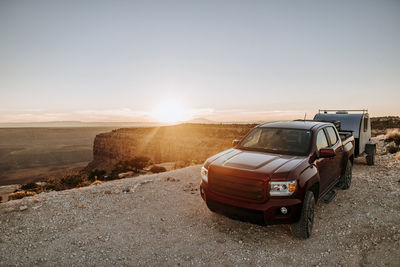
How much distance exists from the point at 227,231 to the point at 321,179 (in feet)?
7.31

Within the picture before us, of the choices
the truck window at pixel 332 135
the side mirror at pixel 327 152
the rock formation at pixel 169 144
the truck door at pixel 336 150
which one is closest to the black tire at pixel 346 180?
the truck door at pixel 336 150

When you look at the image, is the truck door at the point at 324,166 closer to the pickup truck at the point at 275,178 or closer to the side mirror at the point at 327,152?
the pickup truck at the point at 275,178

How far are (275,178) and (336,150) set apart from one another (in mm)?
→ 2997

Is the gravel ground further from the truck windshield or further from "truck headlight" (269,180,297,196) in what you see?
the truck windshield

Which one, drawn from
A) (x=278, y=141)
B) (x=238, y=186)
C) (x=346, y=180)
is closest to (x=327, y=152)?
(x=278, y=141)

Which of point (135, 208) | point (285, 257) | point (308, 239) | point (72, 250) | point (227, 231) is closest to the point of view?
point (285, 257)

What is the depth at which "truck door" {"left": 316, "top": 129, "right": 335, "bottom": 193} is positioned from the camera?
4.55 m

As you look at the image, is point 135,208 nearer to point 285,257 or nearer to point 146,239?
point 146,239

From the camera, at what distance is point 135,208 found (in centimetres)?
573

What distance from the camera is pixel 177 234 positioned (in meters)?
4.36

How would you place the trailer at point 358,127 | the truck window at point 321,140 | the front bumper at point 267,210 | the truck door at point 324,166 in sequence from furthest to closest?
the trailer at point 358,127, the truck window at point 321,140, the truck door at point 324,166, the front bumper at point 267,210

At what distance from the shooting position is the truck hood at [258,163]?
12.0 ft

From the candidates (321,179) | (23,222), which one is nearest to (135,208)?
(23,222)

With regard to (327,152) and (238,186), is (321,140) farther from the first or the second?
(238,186)
